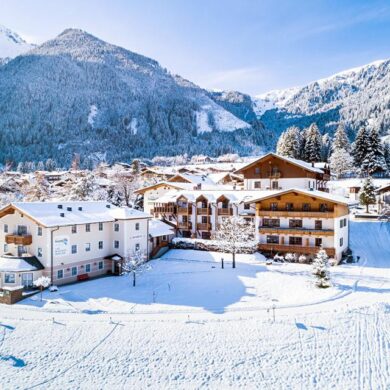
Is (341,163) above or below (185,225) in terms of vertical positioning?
above

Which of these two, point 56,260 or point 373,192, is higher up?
point 373,192

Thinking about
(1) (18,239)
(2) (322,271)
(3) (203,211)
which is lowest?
(2) (322,271)

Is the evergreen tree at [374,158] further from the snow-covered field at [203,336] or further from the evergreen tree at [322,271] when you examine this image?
the evergreen tree at [322,271]

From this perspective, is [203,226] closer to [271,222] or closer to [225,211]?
[225,211]

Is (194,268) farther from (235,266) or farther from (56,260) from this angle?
(56,260)

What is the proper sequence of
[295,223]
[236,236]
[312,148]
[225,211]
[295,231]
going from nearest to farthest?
[295,231], [295,223], [236,236], [225,211], [312,148]

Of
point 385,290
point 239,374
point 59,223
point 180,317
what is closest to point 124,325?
point 180,317

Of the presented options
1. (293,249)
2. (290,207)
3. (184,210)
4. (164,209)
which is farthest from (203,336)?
(164,209)
